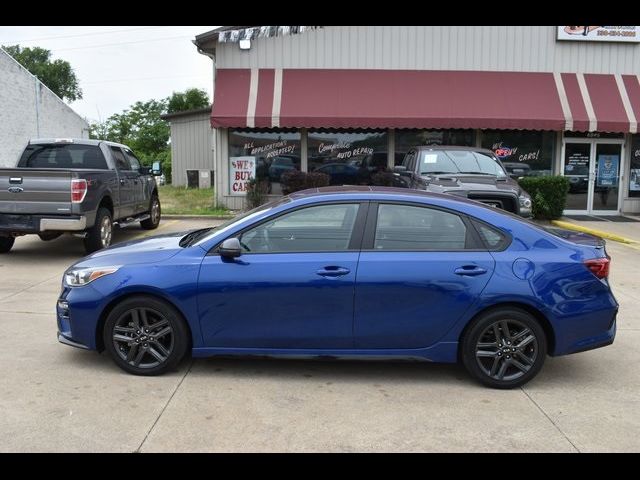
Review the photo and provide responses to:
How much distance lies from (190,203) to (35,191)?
893 centimetres

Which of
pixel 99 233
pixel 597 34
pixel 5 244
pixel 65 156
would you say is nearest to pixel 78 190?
pixel 99 233

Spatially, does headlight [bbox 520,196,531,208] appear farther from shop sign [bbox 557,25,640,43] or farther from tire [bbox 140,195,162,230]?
shop sign [bbox 557,25,640,43]

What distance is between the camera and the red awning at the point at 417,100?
14.4 meters

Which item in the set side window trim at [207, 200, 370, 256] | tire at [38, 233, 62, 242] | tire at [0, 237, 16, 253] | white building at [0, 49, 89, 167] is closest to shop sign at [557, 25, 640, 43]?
tire at [38, 233, 62, 242]

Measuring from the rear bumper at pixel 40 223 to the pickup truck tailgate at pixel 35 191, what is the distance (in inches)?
3.1

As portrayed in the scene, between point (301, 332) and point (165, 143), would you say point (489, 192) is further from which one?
point (165, 143)

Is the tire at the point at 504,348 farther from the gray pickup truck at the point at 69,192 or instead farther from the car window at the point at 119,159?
the car window at the point at 119,159

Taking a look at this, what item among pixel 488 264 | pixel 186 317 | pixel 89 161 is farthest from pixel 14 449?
pixel 89 161

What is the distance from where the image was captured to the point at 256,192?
15.1m

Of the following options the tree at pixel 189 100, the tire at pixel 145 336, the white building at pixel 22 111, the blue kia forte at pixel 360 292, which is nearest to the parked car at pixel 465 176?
the blue kia forte at pixel 360 292

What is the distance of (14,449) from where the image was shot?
11.1 feet

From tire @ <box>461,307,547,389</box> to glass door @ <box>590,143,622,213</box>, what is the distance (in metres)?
13.2

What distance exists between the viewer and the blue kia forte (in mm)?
4258

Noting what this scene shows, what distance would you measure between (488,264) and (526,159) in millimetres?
12744
